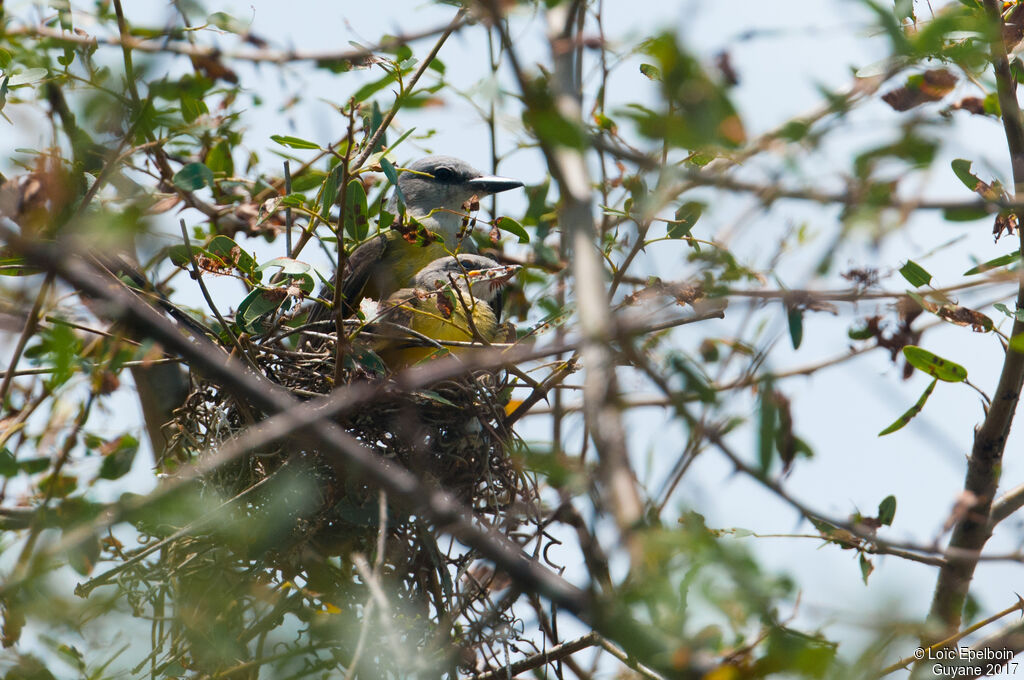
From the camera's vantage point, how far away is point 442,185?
4277 millimetres

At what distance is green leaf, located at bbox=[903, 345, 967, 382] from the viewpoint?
222 centimetres

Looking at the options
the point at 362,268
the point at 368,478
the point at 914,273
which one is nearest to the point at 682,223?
the point at 914,273

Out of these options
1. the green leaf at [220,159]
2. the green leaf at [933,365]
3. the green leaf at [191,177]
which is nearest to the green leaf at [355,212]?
the green leaf at [191,177]

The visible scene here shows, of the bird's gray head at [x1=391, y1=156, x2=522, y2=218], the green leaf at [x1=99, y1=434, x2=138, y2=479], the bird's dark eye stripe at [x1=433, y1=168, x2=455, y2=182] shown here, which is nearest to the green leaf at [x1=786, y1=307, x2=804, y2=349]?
the green leaf at [x1=99, y1=434, x2=138, y2=479]

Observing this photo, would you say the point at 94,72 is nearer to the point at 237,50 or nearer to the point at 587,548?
the point at 237,50

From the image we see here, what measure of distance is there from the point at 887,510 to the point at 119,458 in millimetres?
2306

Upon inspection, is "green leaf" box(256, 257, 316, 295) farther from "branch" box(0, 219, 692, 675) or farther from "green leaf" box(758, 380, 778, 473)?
"green leaf" box(758, 380, 778, 473)

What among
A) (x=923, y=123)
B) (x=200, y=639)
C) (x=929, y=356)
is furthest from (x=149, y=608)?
(x=923, y=123)

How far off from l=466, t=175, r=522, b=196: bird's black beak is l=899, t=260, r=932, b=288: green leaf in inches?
71.4

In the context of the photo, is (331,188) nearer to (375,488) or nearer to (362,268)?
(375,488)

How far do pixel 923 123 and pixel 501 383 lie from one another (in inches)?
77.1

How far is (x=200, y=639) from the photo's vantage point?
8.02 feet

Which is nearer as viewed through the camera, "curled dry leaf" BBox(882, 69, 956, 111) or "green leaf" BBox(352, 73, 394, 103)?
"curled dry leaf" BBox(882, 69, 956, 111)

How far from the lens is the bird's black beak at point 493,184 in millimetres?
3783
